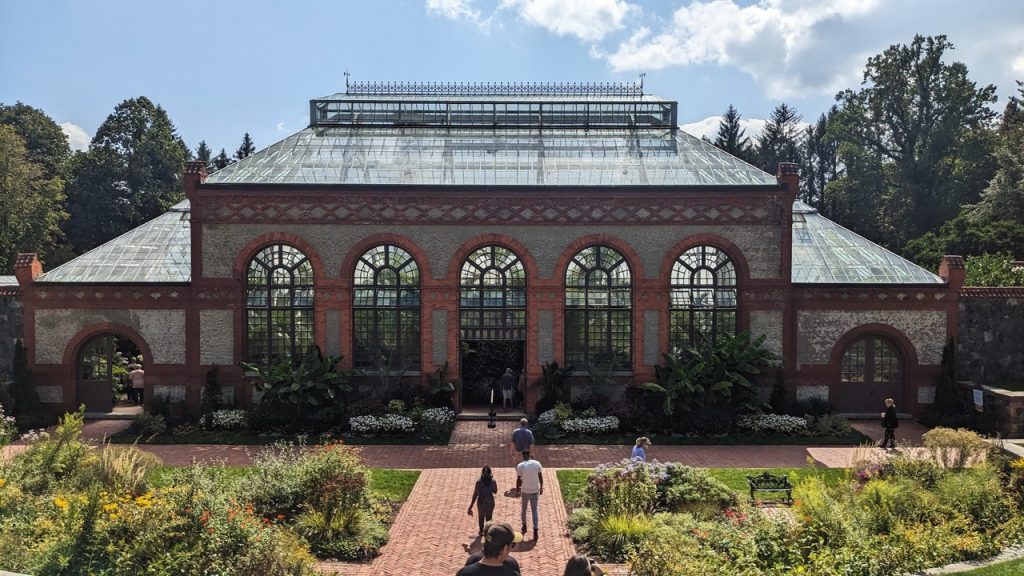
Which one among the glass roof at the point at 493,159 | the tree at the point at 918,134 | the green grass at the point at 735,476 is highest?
the tree at the point at 918,134

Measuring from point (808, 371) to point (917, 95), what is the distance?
89.9 feet

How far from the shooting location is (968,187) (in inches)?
1613

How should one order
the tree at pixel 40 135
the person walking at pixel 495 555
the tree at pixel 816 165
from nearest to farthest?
the person walking at pixel 495 555
the tree at pixel 40 135
the tree at pixel 816 165

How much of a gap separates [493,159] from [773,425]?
41.0 feet

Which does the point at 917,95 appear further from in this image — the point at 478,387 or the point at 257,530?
the point at 257,530

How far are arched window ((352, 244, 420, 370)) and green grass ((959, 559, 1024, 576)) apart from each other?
53.2 ft

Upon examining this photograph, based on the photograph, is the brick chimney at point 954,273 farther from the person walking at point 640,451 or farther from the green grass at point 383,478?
the green grass at point 383,478

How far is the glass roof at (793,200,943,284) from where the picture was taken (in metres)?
22.8

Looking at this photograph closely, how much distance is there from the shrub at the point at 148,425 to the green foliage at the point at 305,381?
2801mm

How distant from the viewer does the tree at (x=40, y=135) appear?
149 ft

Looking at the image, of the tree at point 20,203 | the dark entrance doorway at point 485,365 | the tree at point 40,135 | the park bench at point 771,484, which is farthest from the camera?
the tree at point 40,135

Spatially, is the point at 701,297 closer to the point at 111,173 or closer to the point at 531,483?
the point at 531,483

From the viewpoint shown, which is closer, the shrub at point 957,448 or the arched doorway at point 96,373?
the shrub at point 957,448

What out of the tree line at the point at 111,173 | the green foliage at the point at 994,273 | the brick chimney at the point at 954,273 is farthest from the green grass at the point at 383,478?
the tree line at the point at 111,173
